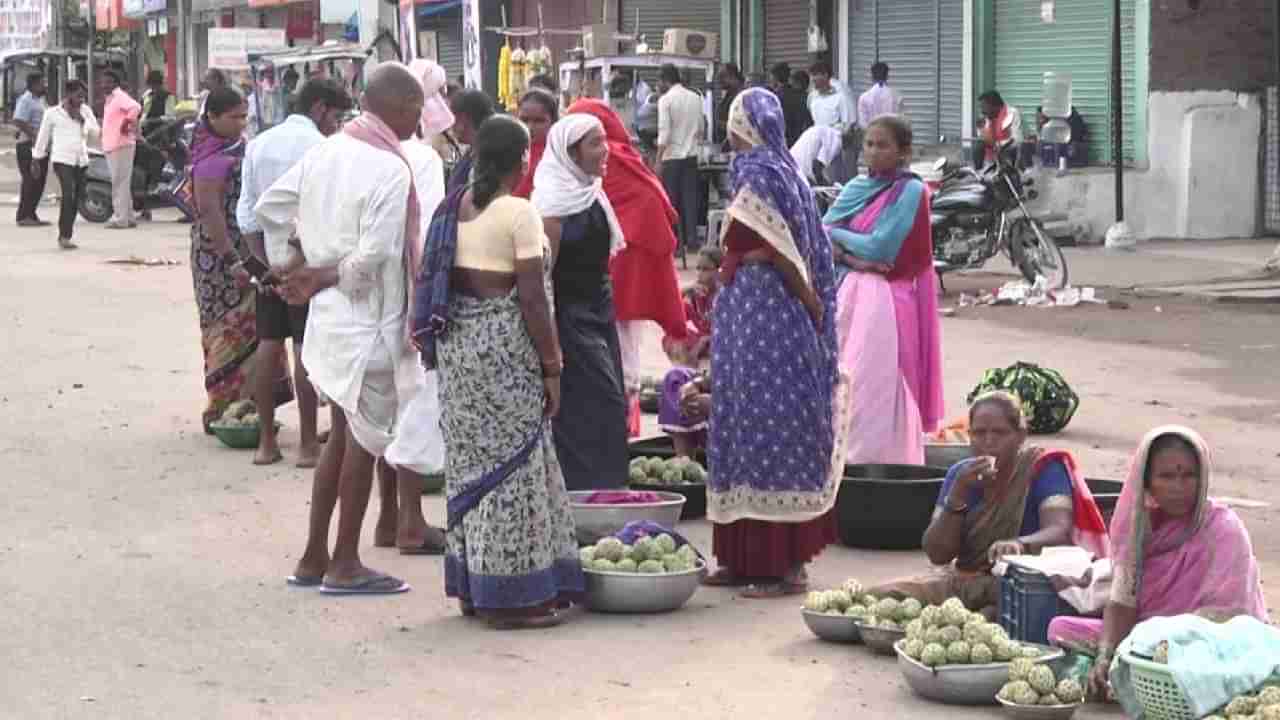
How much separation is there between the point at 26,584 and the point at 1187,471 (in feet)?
14.0

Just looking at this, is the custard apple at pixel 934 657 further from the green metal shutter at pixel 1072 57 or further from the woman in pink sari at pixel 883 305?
the green metal shutter at pixel 1072 57

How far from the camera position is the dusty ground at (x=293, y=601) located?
254 inches

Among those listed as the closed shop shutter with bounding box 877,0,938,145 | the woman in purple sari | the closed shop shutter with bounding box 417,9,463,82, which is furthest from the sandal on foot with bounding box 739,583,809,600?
the closed shop shutter with bounding box 417,9,463,82

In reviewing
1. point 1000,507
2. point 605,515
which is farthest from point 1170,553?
point 605,515

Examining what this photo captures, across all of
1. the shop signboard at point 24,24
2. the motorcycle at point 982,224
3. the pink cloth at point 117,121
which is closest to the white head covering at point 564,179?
the motorcycle at point 982,224

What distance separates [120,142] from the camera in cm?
2762

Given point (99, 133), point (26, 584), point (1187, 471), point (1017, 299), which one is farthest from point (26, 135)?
point (1187, 471)

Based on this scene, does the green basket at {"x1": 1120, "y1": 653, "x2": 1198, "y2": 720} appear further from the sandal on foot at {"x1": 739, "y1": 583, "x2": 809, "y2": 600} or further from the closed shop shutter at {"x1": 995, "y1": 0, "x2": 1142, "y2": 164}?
→ the closed shop shutter at {"x1": 995, "y1": 0, "x2": 1142, "y2": 164}

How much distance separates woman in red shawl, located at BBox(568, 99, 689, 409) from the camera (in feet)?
29.7

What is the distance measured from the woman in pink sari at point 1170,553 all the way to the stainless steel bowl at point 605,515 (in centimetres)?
236

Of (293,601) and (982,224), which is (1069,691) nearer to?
(293,601)

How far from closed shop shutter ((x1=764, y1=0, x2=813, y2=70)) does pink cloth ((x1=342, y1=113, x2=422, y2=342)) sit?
2097 centimetres

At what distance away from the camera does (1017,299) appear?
17625 millimetres

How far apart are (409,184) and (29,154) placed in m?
22.4
